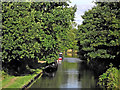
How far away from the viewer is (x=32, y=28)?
21.1 metres

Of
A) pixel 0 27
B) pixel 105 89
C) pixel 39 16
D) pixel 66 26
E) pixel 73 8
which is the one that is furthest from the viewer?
pixel 73 8

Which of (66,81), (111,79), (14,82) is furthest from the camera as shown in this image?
(66,81)

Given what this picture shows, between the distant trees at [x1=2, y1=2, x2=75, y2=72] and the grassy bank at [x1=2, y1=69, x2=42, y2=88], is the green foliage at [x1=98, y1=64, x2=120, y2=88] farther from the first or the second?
the grassy bank at [x1=2, y1=69, x2=42, y2=88]

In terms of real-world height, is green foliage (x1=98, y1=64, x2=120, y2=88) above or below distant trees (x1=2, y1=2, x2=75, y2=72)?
below

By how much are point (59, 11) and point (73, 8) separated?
8064mm

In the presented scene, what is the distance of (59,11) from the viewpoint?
77.1ft

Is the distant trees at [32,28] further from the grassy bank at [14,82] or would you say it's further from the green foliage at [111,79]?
the green foliage at [111,79]

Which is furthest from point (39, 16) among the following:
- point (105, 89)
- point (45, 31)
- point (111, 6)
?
point (105, 89)

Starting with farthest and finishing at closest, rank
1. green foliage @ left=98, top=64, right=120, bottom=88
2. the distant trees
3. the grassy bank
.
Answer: the distant trees
green foliage @ left=98, top=64, right=120, bottom=88
the grassy bank

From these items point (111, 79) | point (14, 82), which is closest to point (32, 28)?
point (14, 82)

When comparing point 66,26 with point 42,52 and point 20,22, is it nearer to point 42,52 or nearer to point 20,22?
point 42,52

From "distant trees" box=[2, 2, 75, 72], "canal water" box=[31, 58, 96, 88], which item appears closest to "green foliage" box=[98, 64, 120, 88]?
"canal water" box=[31, 58, 96, 88]

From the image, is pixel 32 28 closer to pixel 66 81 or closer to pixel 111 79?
pixel 66 81

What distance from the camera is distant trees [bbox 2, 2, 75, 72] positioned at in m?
20.2
